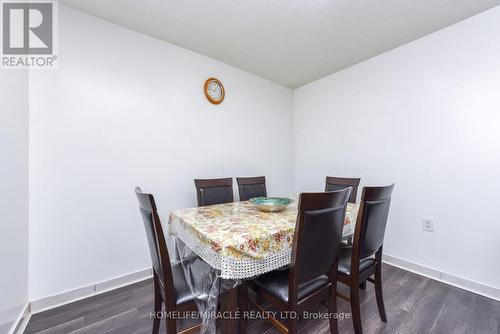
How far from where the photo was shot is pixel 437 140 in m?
2.08

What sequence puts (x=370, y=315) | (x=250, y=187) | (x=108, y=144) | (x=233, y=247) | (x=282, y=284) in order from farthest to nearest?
(x=250, y=187), (x=108, y=144), (x=370, y=315), (x=282, y=284), (x=233, y=247)

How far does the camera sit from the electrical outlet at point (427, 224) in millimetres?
2131

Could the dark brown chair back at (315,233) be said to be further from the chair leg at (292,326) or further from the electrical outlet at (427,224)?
the electrical outlet at (427,224)

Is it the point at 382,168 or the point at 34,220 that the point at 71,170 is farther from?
the point at 382,168

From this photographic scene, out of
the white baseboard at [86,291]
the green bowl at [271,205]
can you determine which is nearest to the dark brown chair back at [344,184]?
the green bowl at [271,205]

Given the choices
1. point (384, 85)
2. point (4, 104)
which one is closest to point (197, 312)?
point (4, 104)

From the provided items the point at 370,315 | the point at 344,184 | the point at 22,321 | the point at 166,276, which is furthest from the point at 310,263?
the point at 22,321

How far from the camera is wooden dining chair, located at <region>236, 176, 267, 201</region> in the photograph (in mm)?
2377

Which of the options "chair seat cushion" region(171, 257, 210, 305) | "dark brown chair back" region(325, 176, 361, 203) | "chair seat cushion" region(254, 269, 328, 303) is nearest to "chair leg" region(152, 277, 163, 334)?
"chair seat cushion" region(171, 257, 210, 305)

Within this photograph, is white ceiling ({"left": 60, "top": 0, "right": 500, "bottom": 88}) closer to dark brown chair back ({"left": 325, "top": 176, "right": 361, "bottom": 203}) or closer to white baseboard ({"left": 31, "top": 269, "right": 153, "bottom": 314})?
dark brown chair back ({"left": 325, "top": 176, "right": 361, "bottom": 203})

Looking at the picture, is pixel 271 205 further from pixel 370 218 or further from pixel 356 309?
pixel 356 309

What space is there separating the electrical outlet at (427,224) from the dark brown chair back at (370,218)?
3.87 feet

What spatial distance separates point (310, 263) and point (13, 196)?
1855 millimetres

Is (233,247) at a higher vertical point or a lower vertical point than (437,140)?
lower
